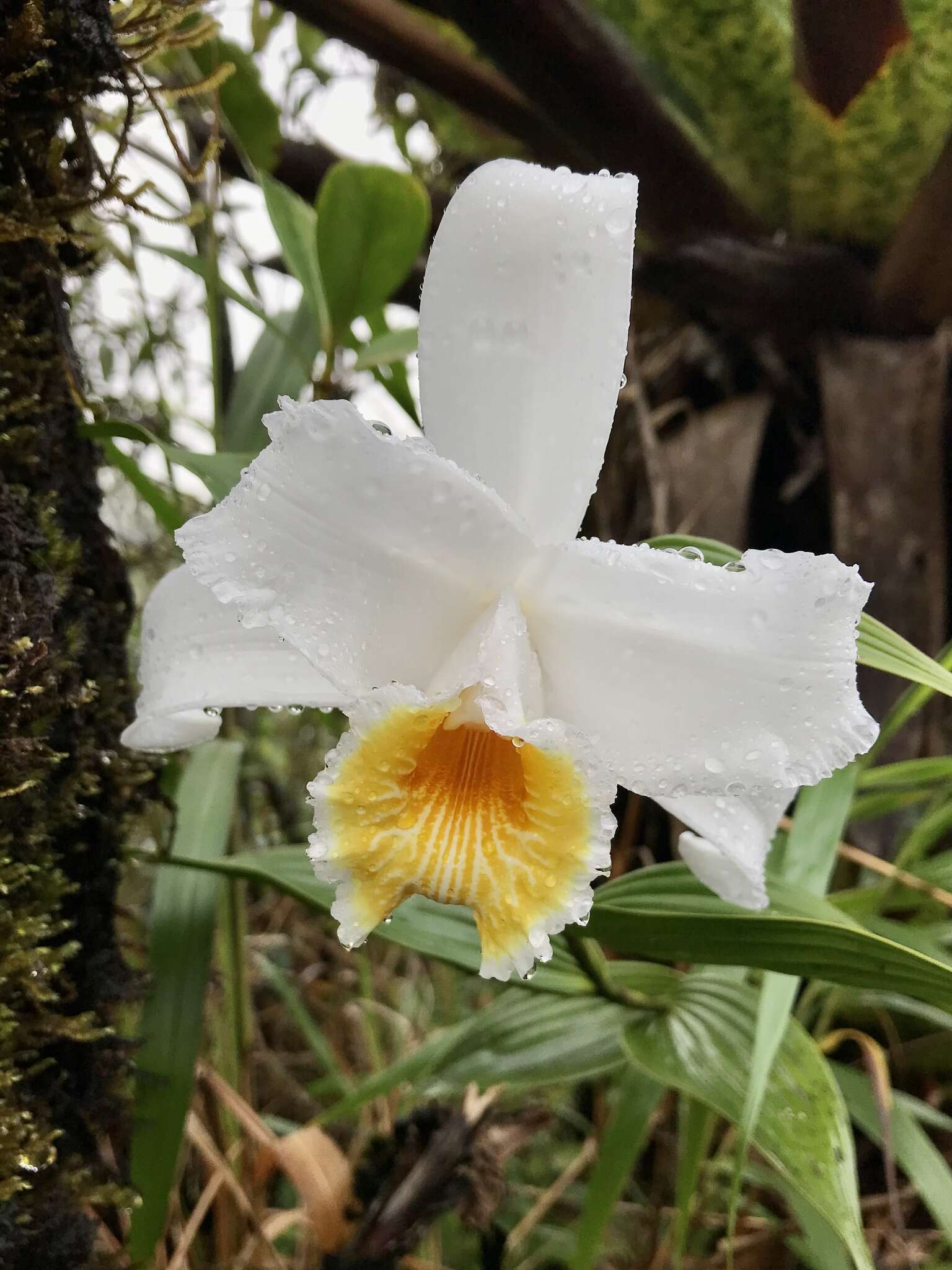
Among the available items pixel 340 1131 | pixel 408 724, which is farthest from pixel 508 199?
pixel 340 1131

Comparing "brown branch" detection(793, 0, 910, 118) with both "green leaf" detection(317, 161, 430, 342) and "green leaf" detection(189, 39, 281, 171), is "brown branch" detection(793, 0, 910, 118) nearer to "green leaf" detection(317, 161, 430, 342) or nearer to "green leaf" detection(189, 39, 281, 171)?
"green leaf" detection(317, 161, 430, 342)

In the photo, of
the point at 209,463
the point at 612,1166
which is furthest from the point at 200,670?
the point at 612,1166

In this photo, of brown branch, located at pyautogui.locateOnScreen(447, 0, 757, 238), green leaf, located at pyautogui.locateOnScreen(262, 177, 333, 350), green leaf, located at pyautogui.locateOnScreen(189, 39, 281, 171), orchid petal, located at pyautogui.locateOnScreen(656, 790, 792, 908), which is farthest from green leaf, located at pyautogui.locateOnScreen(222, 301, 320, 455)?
orchid petal, located at pyautogui.locateOnScreen(656, 790, 792, 908)

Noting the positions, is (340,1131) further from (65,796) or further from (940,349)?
(940,349)

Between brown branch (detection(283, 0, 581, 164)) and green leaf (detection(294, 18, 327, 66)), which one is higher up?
green leaf (detection(294, 18, 327, 66))

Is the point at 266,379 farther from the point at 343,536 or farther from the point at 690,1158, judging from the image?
the point at 690,1158
